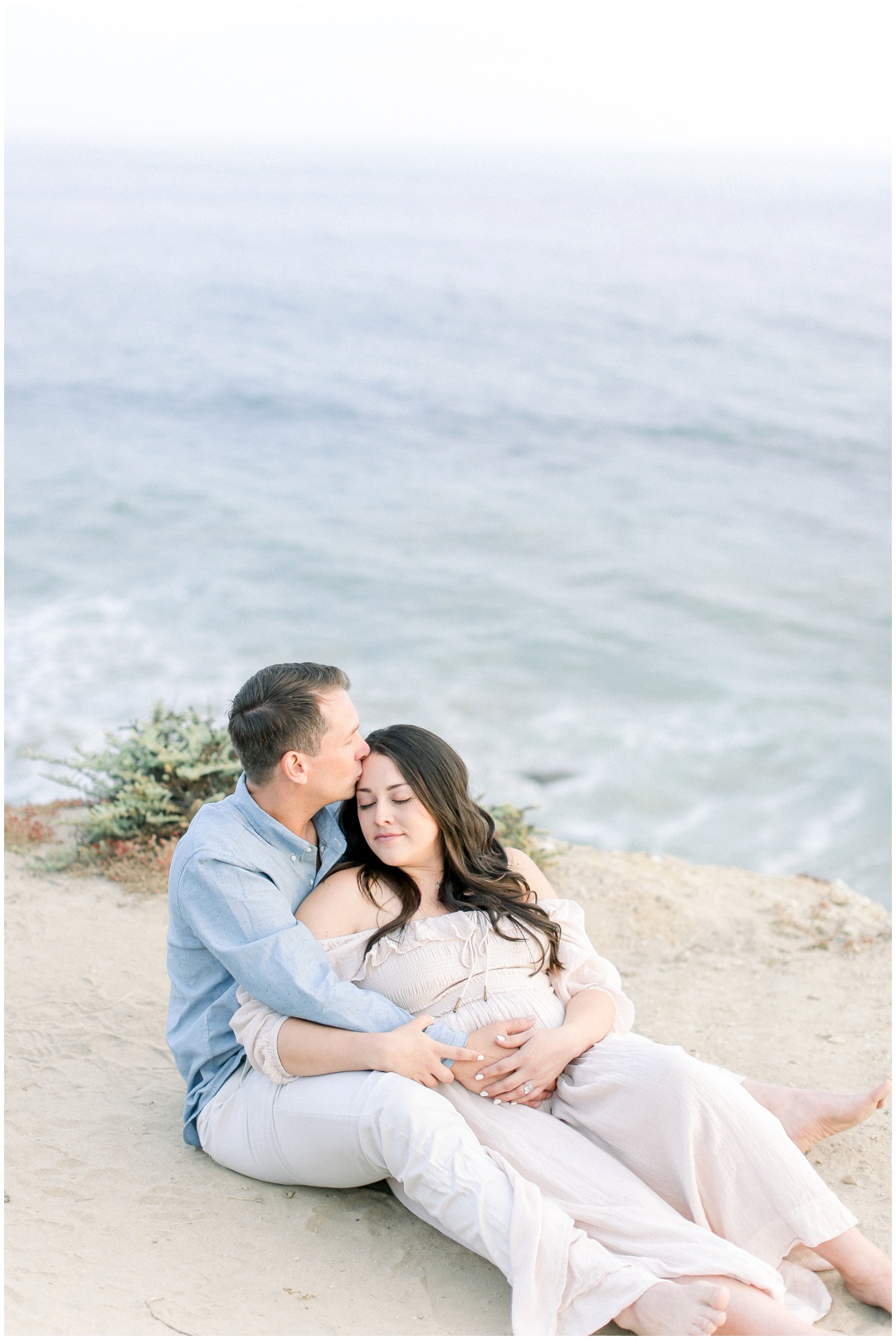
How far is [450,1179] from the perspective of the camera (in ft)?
9.77

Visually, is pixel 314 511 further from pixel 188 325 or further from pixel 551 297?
pixel 551 297

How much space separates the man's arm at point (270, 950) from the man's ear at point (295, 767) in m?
0.30

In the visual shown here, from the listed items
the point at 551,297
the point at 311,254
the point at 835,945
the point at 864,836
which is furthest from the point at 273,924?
the point at 311,254

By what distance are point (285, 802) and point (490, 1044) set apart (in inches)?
36.9

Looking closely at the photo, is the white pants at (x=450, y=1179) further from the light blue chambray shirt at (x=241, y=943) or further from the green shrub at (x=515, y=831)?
the green shrub at (x=515, y=831)

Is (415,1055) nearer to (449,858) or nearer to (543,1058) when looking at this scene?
(543,1058)

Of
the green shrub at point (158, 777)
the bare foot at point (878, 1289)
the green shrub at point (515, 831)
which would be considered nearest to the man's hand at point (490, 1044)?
the bare foot at point (878, 1289)

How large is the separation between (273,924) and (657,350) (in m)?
35.7

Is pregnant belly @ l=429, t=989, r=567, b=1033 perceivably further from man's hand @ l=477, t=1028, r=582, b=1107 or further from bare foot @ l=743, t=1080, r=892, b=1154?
bare foot @ l=743, t=1080, r=892, b=1154

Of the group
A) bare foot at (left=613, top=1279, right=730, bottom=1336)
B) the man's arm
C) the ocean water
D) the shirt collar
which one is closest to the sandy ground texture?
bare foot at (left=613, top=1279, right=730, bottom=1336)

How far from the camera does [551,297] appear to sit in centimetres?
4375

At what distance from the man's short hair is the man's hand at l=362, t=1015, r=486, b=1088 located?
2.76ft

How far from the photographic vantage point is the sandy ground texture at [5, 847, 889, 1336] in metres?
3.08

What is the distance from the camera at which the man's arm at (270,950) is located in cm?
319
